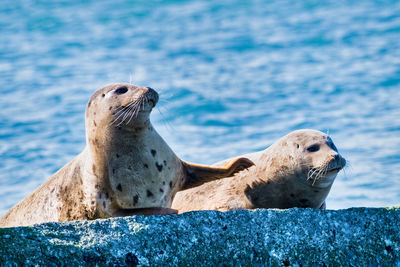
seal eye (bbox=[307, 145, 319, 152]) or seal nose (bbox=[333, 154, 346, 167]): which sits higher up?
seal eye (bbox=[307, 145, 319, 152])

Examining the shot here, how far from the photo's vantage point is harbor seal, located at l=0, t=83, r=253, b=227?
7.05 meters

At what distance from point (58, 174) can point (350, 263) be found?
3.91 meters

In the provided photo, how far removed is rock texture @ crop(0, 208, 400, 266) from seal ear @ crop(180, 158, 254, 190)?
2.53m

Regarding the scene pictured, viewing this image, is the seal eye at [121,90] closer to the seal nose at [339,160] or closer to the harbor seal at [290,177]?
the harbor seal at [290,177]

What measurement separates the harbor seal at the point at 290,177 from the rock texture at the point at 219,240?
2409mm

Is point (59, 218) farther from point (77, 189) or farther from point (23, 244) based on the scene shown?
point (23, 244)

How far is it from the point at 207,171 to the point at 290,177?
964 mm

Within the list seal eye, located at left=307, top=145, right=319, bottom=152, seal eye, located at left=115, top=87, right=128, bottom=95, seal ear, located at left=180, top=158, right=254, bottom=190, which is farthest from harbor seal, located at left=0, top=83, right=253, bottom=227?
seal eye, located at left=307, top=145, right=319, bottom=152

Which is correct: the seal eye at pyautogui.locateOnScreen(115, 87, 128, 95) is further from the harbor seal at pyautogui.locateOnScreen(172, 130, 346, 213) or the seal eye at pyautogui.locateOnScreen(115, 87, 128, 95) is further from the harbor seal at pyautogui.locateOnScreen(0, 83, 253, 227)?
the harbor seal at pyautogui.locateOnScreen(172, 130, 346, 213)

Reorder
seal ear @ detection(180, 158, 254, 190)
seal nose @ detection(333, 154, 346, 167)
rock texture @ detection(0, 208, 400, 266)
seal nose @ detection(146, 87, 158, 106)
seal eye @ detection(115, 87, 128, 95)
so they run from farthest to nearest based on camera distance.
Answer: seal ear @ detection(180, 158, 254, 190) < seal nose @ detection(333, 154, 346, 167) < seal eye @ detection(115, 87, 128, 95) < seal nose @ detection(146, 87, 158, 106) < rock texture @ detection(0, 208, 400, 266)

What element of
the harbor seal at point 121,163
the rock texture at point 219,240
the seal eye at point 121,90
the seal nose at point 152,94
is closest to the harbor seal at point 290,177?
the harbor seal at point 121,163

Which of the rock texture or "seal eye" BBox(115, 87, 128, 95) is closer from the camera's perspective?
the rock texture

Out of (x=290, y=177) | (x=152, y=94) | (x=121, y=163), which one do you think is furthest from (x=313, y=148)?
(x=121, y=163)

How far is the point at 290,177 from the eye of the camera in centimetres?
808
